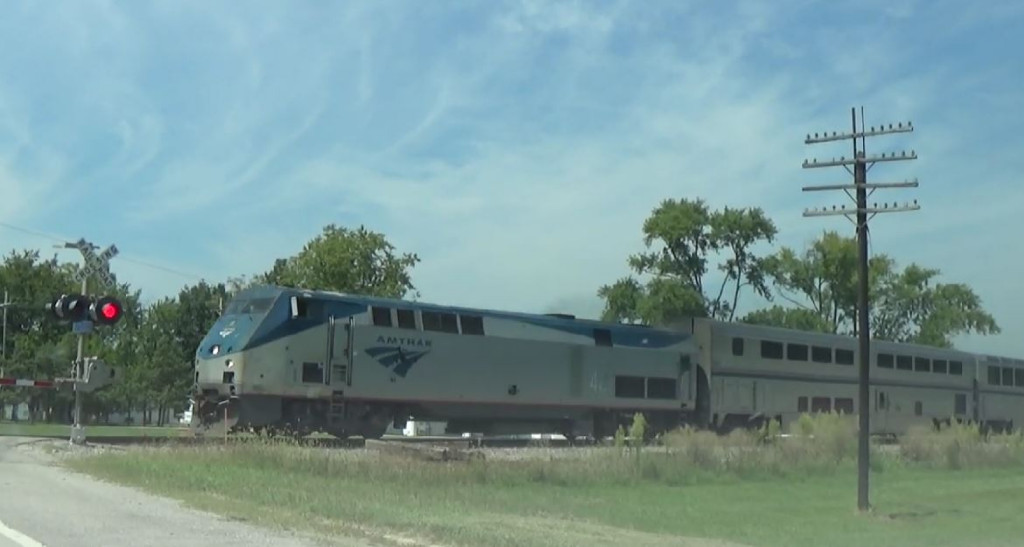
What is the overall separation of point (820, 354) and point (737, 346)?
5.22 metres

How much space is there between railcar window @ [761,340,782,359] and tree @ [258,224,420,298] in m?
21.8

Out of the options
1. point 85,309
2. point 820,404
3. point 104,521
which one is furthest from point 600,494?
point 820,404

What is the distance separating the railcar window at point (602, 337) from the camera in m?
40.3

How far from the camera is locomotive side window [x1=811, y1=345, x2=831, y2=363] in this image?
4769 cm

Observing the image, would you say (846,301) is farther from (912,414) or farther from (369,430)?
(369,430)

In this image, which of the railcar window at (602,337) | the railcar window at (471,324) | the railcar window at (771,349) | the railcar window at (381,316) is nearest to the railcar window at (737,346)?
the railcar window at (771,349)

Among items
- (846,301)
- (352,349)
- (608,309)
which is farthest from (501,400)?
(846,301)

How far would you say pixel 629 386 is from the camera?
41094 mm

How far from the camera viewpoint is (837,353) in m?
49.0

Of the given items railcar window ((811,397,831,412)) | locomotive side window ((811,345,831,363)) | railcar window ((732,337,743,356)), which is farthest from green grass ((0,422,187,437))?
locomotive side window ((811,345,831,363))

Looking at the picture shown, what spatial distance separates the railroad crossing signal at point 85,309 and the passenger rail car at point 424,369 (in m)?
7.57

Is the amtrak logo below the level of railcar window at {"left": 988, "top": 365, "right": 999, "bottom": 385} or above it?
below

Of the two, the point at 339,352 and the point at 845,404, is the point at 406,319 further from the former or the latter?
the point at 845,404

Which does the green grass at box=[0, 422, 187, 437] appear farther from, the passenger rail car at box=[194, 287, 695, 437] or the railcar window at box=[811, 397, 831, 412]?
the railcar window at box=[811, 397, 831, 412]
